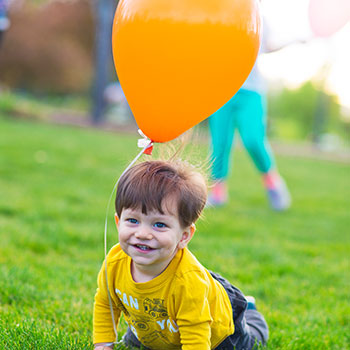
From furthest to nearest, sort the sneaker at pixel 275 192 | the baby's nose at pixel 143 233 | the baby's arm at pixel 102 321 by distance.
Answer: the sneaker at pixel 275 192 → the baby's arm at pixel 102 321 → the baby's nose at pixel 143 233

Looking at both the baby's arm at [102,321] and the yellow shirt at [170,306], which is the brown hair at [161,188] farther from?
the baby's arm at [102,321]

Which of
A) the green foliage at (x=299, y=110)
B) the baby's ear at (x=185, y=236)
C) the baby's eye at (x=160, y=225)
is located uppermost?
the baby's eye at (x=160, y=225)

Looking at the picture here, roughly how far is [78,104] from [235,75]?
19.7 meters

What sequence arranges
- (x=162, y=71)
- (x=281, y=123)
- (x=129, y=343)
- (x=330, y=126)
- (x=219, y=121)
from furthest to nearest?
(x=330, y=126)
(x=281, y=123)
(x=219, y=121)
(x=129, y=343)
(x=162, y=71)

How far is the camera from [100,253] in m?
2.85

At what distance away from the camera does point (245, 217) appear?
4.18 metres

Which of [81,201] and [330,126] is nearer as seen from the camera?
[81,201]

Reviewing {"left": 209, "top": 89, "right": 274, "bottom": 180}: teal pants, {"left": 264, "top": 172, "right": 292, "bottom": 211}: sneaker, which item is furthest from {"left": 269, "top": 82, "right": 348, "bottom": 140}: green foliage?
{"left": 209, "top": 89, "right": 274, "bottom": 180}: teal pants

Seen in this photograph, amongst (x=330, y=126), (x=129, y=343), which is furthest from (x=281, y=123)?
(x=129, y=343)

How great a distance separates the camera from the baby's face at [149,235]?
147 centimetres

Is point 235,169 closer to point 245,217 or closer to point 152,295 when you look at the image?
point 245,217

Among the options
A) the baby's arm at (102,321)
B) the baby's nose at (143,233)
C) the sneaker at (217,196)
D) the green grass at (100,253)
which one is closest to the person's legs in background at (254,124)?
the sneaker at (217,196)

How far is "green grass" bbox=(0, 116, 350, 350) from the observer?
6.39 feet

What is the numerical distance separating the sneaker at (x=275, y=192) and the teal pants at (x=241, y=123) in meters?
0.39
